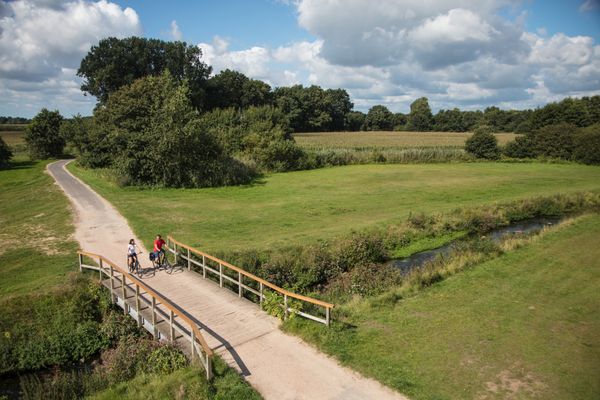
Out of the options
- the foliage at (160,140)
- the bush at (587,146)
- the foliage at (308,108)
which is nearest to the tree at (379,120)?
the foliage at (308,108)

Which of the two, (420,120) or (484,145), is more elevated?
(420,120)

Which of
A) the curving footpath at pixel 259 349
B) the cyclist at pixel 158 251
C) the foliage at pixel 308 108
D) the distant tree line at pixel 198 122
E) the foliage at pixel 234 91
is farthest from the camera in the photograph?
the foliage at pixel 308 108

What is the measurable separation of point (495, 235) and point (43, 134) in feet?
233

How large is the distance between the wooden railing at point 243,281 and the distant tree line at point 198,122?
20.8m

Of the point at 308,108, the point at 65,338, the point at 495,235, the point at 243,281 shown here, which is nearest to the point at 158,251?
the point at 243,281

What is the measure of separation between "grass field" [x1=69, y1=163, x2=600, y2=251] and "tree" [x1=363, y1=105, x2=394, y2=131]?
8215cm

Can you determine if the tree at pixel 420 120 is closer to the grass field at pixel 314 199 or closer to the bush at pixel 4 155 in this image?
the grass field at pixel 314 199

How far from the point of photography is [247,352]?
1188cm

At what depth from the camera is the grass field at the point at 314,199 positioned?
2636 centimetres

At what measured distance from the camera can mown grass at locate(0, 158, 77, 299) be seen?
1864cm

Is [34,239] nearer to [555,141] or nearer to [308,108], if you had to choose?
[555,141]

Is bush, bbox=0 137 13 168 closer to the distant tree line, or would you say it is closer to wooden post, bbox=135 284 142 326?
the distant tree line

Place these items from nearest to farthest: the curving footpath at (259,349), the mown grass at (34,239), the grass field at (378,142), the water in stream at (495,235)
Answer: the curving footpath at (259,349) < the mown grass at (34,239) < the water in stream at (495,235) < the grass field at (378,142)

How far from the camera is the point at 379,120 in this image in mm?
137250
